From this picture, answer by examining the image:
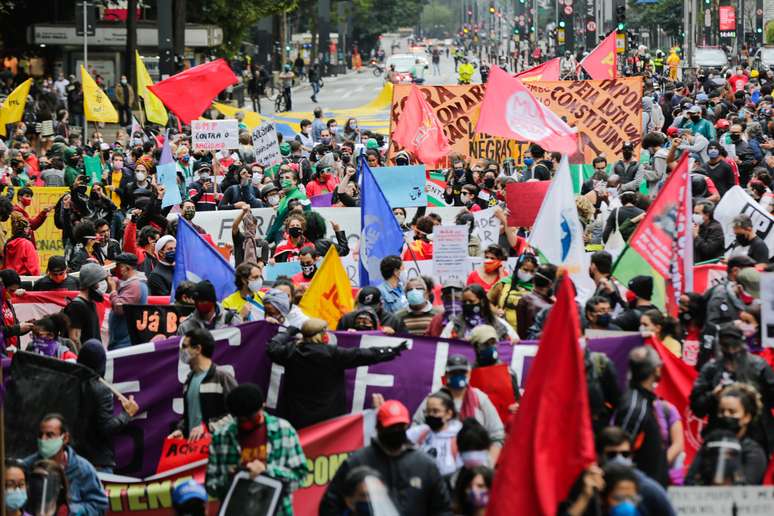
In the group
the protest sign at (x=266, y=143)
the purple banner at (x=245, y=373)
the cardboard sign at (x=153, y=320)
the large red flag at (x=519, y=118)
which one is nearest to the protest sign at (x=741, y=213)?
the large red flag at (x=519, y=118)

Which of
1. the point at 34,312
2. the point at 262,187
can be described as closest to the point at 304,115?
the point at 262,187

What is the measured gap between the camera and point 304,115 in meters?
38.5

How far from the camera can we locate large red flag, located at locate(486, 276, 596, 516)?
720cm

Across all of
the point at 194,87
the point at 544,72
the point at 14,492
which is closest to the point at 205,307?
the point at 14,492

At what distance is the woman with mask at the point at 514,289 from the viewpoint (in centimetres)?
1135

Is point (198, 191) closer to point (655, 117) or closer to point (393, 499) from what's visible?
point (655, 117)

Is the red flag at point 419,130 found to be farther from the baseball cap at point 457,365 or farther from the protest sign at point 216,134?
the baseball cap at point 457,365

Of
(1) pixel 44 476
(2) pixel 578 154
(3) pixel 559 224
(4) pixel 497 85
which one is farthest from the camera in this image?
(2) pixel 578 154

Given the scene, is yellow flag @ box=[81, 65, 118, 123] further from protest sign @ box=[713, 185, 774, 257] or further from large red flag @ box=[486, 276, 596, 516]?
large red flag @ box=[486, 276, 596, 516]

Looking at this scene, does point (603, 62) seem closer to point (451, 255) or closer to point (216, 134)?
point (216, 134)

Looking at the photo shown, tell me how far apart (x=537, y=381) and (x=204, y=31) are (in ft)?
157

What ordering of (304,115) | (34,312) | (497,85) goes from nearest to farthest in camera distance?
1. (34,312)
2. (497,85)
3. (304,115)

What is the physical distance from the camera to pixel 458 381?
28.1ft

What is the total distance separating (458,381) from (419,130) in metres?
12.9
